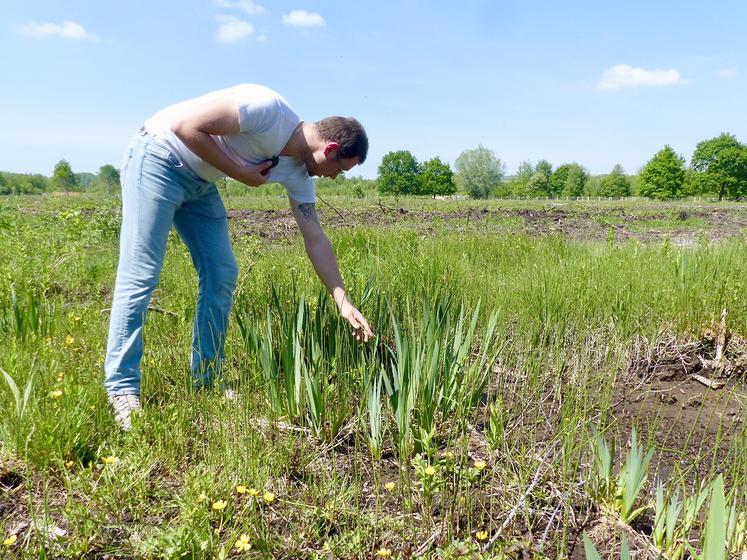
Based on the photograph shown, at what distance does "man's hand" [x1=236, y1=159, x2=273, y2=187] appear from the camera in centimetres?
199

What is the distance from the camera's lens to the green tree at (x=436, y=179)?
215 ft

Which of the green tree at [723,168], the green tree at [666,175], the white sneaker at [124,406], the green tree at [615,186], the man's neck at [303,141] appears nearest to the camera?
the white sneaker at [124,406]

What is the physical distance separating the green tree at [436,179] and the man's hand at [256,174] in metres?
64.6

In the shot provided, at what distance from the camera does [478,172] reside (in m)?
67.2

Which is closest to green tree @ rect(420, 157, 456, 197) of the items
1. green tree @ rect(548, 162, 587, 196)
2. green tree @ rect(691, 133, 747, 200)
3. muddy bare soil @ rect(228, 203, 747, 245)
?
green tree @ rect(548, 162, 587, 196)

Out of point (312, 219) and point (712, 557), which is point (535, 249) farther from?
point (712, 557)

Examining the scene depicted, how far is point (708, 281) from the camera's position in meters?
3.27

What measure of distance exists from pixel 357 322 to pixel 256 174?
0.75 meters

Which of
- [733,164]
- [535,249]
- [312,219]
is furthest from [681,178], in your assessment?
[312,219]

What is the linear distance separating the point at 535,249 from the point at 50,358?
4358 mm

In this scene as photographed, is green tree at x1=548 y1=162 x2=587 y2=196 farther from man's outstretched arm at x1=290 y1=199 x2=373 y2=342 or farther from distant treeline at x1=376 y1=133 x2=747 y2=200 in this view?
man's outstretched arm at x1=290 y1=199 x2=373 y2=342

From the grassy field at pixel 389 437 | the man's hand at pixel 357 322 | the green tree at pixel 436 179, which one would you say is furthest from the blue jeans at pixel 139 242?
the green tree at pixel 436 179

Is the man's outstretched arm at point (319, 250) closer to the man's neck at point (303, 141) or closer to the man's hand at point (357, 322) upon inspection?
the man's hand at point (357, 322)

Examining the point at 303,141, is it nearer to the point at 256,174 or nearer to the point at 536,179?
the point at 256,174
